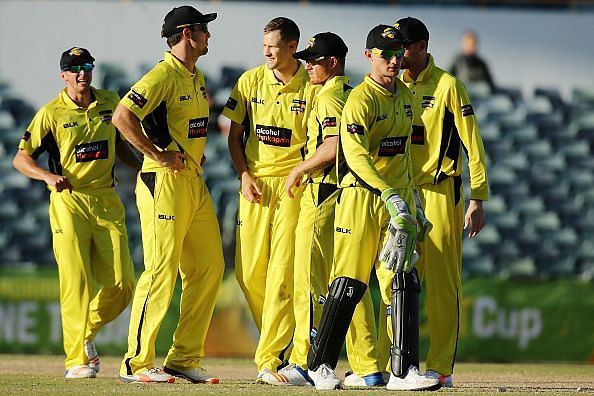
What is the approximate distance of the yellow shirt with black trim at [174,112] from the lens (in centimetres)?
800

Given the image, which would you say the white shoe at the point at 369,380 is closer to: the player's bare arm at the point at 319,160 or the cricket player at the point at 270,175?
the cricket player at the point at 270,175

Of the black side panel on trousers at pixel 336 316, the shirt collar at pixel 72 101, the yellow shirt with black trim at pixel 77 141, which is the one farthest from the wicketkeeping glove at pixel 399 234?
the shirt collar at pixel 72 101

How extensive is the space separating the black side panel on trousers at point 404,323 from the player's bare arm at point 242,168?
1423 mm

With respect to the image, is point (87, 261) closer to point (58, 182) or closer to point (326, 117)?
point (58, 182)

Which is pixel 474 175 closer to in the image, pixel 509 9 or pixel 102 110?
pixel 102 110

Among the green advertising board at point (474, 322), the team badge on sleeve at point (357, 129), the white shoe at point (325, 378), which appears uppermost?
the team badge on sleeve at point (357, 129)

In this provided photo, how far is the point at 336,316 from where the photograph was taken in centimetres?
714

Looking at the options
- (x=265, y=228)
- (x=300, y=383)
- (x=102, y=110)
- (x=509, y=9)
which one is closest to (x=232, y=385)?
(x=300, y=383)

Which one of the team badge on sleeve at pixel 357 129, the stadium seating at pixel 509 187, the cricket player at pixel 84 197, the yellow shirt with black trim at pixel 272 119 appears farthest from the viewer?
the stadium seating at pixel 509 187

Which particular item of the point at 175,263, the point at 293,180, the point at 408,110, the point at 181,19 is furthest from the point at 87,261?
the point at 408,110

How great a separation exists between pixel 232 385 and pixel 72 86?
8.41ft

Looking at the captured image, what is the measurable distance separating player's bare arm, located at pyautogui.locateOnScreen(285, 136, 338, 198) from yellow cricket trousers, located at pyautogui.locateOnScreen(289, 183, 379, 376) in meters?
0.14

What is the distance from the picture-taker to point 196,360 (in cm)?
821

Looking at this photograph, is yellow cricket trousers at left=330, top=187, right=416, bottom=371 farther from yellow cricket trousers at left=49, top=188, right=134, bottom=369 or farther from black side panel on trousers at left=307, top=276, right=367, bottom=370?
yellow cricket trousers at left=49, top=188, right=134, bottom=369
